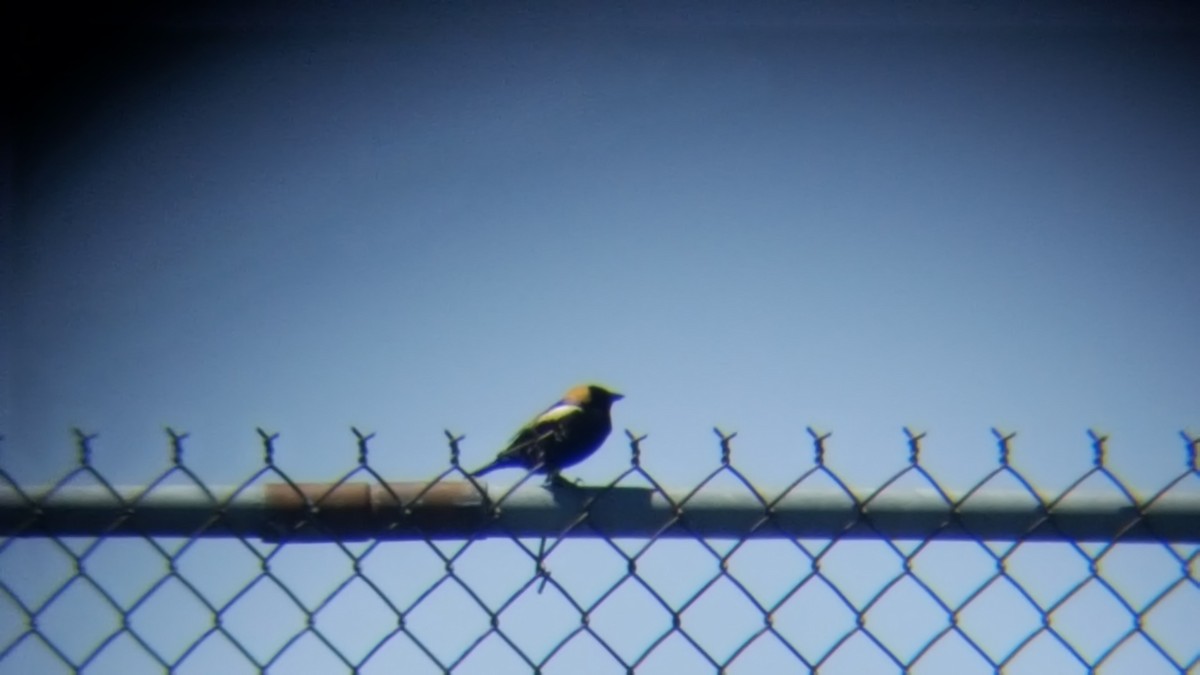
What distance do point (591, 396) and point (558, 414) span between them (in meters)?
0.29

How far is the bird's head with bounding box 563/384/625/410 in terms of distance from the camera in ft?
8.71

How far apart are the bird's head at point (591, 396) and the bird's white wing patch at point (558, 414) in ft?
0.18

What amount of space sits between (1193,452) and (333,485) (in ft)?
5.09

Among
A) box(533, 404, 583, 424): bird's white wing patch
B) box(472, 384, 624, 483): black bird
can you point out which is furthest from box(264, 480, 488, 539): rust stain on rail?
box(533, 404, 583, 424): bird's white wing patch

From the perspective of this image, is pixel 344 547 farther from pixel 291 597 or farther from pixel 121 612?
pixel 121 612

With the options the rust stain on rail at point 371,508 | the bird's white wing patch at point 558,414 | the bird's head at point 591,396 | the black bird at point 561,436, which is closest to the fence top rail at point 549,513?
the rust stain on rail at point 371,508

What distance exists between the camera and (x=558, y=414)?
2480mm

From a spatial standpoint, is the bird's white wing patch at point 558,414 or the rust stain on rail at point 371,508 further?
the bird's white wing patch at point 558,414

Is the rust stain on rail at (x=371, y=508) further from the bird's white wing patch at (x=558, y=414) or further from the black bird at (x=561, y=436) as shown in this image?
the bird's white wing patch at (x=558, y=414)

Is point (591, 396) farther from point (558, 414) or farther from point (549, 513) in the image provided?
point (549, 513)

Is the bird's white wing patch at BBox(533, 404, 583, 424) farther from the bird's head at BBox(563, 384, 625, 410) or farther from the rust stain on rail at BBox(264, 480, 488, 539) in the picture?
the rust stain on rail at BBox(264, 480, 488, 539)

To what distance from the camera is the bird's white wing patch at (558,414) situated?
2445 mm

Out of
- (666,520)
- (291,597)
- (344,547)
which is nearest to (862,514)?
(666,520)

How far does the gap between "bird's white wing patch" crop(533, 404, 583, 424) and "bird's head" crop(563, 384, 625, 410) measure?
6cm
